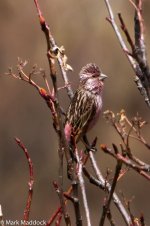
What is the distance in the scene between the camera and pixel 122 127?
3432mm

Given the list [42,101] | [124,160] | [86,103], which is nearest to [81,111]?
[86,103]

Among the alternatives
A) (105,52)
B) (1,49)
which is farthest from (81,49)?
(1,49)

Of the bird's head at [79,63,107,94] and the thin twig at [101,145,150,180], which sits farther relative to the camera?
the bird's head at [79,63,107,94]

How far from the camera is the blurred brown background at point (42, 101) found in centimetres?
1936

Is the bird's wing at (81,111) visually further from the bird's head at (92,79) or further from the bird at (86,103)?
the bird's head at (92,79)

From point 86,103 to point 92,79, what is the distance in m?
0.45

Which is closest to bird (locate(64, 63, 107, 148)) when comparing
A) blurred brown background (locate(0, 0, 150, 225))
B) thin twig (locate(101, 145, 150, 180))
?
thin twig (locate(101, 145, 150, 180))

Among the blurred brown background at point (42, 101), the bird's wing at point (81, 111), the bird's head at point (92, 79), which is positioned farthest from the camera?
the blurred brown background at point (42, 101)

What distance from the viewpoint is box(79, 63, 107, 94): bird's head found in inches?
279

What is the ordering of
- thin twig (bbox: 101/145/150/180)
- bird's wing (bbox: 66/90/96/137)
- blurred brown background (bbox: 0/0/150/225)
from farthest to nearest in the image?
blurred brown background (bbox: 0/0/150/225)
bird's wing (bbox: 66/90/96/137)
thin twig (bbox: 101/145/150/180)

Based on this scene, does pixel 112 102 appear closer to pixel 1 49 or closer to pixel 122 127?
pixel 1 49

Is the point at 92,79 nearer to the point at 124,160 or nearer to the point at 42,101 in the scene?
the point at 124,160

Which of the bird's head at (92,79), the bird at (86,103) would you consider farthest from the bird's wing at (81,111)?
the bird's head at (92,79)

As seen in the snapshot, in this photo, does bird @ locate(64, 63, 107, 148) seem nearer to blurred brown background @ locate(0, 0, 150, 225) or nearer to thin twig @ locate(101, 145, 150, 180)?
thin twig @ locate(101, 145, 150, 180)
